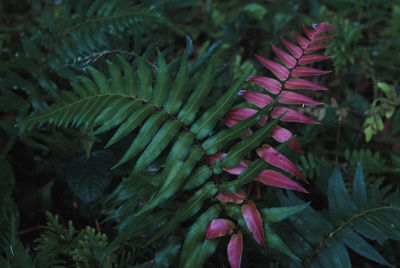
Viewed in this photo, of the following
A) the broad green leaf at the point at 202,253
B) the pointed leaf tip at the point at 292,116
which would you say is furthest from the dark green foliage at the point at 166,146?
the pointed leaf tip at the point at 292,116

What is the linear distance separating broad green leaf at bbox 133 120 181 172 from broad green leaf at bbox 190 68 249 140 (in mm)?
82

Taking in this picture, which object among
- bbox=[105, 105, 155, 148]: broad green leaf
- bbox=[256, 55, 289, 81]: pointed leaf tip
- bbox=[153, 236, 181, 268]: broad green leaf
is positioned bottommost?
bbox=[153, 236, 181, 268]: broad green leaf

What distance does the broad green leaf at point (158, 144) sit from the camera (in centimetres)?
131

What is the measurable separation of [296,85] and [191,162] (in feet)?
1.86

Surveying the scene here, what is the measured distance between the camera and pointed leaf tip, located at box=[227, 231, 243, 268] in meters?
1.30

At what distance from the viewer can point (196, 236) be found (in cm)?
136

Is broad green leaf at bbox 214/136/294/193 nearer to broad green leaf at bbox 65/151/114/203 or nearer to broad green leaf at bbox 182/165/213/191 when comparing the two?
broad green leaf at bbox 182/165/213/191

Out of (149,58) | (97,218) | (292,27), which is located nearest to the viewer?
(149,58)

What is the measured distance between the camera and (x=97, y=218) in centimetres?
226

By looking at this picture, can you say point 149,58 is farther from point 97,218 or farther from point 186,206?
point 97,218

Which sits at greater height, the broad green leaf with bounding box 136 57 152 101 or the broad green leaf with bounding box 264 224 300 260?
Result: the broad green leaf with bounding box 136 57 152 101

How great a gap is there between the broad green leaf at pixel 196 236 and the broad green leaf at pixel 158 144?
0.31 meters

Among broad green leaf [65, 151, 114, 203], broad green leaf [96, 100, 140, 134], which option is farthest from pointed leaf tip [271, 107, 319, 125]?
broad green leaf [65, 151, 114, 203]

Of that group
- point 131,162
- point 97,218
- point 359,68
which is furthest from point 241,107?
point 359,68
